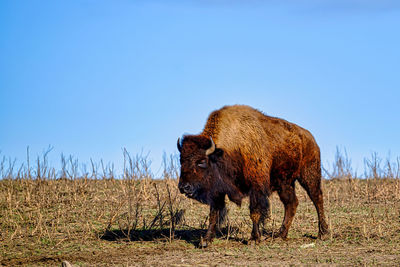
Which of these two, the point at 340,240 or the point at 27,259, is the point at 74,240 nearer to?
the point at 27,259

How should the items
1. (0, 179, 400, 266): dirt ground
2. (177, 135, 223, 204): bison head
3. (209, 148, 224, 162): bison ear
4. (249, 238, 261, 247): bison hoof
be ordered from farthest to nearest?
(249, 238, 261, 247): bison hoof, (209, 148, 224, 162): bison ear, (177, 135, 223, 204): bison head, (0, 179, 400, 266): dirt ground

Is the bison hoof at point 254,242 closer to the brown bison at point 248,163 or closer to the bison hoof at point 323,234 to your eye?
the brown bison at point 248,163

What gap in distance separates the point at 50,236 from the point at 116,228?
138cm

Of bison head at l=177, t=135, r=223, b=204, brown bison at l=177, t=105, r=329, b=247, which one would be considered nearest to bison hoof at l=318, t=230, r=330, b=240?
brown bison at l=177, t=105, r=329, b=247

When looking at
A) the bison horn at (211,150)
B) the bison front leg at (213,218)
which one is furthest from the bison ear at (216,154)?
the bison front leg at (213,218)

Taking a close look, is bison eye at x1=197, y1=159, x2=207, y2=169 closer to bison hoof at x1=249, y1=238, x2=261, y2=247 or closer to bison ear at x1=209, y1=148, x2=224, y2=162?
bison ear at x1=209, y1=148, x2=224, y2=162

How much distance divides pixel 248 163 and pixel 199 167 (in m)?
1.02

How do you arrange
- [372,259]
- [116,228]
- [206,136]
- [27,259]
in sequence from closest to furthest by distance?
1. [372,259]
2. [27,259]
3. [206,136]
4. [116,228]

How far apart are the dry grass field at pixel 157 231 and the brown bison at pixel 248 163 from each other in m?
0.57

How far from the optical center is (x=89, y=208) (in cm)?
1156

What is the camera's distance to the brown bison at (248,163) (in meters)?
7.74

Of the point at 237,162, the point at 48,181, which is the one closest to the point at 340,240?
the point at 237,162

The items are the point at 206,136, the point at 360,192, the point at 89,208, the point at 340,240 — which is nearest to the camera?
the point at 206,136

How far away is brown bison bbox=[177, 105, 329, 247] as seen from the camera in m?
7.74
